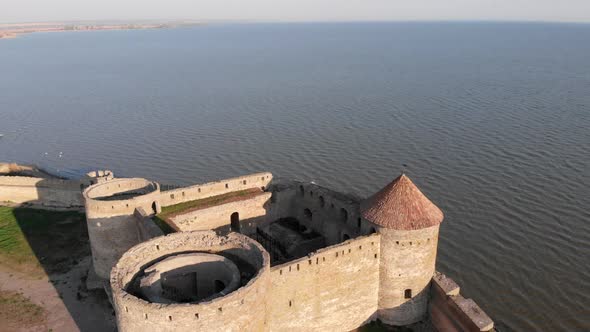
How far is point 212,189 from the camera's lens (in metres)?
29.8

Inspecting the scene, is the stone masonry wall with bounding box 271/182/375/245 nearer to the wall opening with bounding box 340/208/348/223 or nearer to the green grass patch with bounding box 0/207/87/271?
the wall opening with bounding box 340/208/348/223

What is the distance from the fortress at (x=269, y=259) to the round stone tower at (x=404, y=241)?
0.05m

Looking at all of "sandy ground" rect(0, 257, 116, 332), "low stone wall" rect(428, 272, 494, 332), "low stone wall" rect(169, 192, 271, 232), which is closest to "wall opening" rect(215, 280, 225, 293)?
"low stone wall" rect(169, 192, 271, 232)

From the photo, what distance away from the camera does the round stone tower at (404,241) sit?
2192cm

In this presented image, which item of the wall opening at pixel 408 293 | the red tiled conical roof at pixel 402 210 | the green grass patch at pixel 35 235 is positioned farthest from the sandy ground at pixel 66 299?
the wall opening at pixel 408 293

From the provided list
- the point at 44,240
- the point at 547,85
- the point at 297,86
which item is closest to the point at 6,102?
the point at 297,86

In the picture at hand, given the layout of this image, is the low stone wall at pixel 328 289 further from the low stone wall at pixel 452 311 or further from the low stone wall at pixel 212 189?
the low stone wall at pixel 212 189

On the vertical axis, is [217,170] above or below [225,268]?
below

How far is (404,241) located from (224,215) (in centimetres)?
1166

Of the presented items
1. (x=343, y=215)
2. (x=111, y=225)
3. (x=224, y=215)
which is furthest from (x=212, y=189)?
(x=343, y=215)

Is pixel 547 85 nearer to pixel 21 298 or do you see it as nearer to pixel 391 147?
pixel 391 147

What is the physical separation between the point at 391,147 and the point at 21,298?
3610cm

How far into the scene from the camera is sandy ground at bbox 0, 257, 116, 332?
953 inches

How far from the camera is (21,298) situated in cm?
2619
